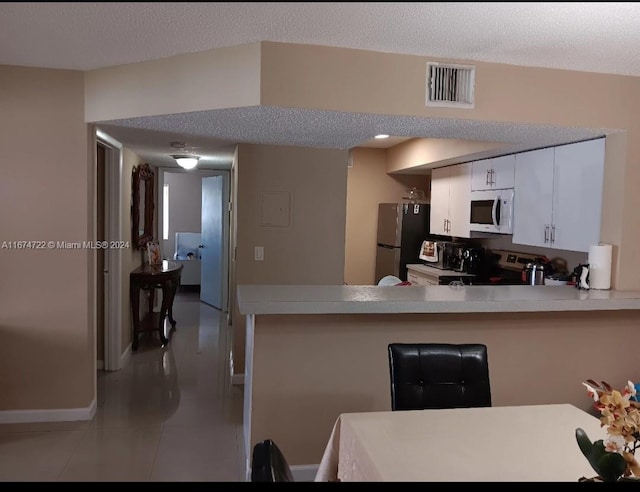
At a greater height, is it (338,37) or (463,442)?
(338,37)

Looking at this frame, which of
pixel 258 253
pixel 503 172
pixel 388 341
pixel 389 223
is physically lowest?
pixel 388 341

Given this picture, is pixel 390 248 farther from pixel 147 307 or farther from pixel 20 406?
pixel 20 406

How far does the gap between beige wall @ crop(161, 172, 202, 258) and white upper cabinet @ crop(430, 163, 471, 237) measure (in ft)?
11.3

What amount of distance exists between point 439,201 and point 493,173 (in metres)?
1.12

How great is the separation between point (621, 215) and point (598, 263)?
1.01 ft

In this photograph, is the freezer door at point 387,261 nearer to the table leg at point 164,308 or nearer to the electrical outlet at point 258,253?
the electrical outlet at point 258,253

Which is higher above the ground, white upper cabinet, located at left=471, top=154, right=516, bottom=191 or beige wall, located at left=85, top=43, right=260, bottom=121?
beige wall, located at left=85, top=43, right=260, bottom=121

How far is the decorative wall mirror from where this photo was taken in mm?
4984

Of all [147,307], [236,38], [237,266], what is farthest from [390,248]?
[236,38]

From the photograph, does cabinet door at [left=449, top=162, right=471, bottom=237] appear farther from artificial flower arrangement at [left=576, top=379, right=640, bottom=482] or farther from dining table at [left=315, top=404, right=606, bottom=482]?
artificial flower arrangement at [left=576, top=379, right=640, bottom=482]

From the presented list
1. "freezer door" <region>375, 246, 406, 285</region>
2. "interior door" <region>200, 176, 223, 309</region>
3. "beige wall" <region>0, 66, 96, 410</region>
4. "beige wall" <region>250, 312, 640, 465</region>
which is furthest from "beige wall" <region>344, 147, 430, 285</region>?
"beige wall" <region>0, 66, 96, 410</region>

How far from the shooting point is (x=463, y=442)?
160 centimetres

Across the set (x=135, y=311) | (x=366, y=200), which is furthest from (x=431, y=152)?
(x=135, y=311)

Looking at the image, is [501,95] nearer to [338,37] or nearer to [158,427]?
[338,37]
